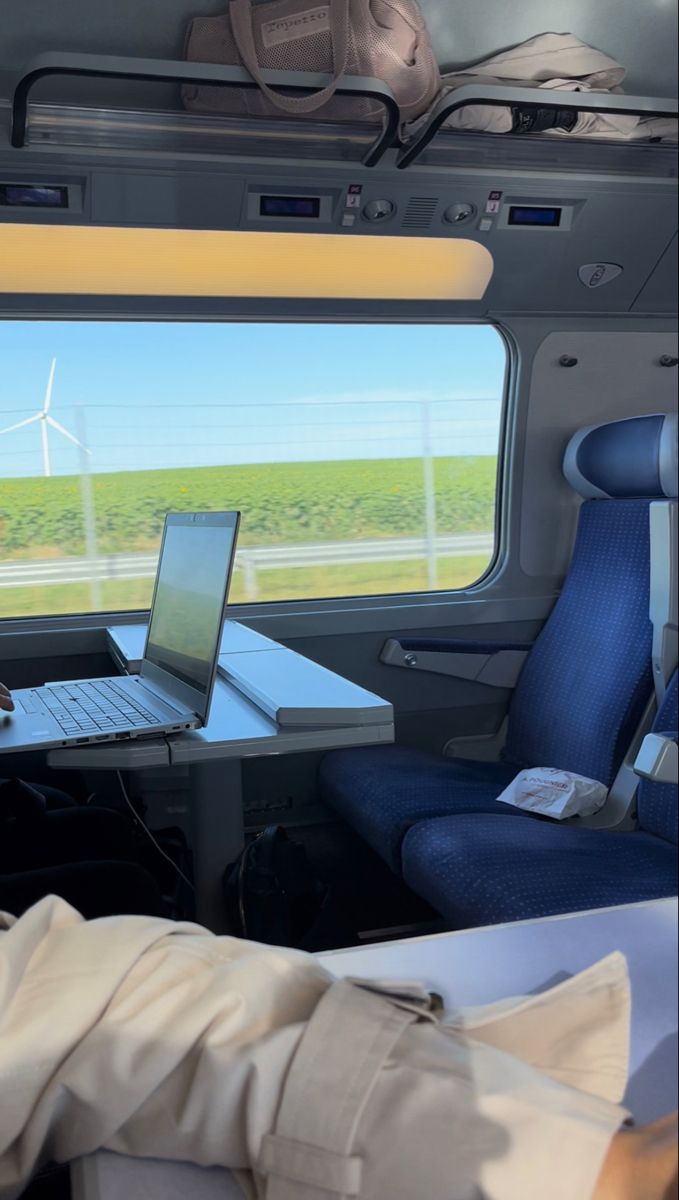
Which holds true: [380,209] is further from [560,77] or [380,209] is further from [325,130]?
[560,77]

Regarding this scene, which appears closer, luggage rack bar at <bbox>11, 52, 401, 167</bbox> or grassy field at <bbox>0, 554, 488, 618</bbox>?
luggage rack bar at <bbox>11, 52, 401, 167</bbox>

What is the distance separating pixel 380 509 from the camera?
1.33 metres

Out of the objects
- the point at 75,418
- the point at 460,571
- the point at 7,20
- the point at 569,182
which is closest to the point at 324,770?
the point at 460,571

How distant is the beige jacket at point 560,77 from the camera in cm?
108

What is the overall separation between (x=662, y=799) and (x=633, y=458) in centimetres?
45

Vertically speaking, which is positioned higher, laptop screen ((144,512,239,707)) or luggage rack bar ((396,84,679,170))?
luggage rack bar ((396,84,679,170))

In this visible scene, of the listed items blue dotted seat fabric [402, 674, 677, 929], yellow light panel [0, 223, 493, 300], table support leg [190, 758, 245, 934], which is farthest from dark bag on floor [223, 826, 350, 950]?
yellow light panel [0, 223, 493, 300]

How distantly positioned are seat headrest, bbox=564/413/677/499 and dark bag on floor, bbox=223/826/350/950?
0.74 metres

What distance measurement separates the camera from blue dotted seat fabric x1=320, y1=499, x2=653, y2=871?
1.40m

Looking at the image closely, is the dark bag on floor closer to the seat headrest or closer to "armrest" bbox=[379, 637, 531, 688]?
"armrest" bbox=[379, 637, 531, 688]

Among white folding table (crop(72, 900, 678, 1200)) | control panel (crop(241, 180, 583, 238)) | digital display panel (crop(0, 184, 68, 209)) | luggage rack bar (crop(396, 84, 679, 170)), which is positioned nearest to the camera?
luggage rack bar (crop(396, 84, 679, 170))

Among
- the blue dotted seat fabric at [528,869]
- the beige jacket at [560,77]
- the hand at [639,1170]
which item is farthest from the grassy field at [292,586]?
the hand at [639,1170]

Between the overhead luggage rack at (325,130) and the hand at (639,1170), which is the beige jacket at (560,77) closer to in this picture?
the overhead luggage rack at (325,130)

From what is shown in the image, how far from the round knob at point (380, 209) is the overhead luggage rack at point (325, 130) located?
5 cm
